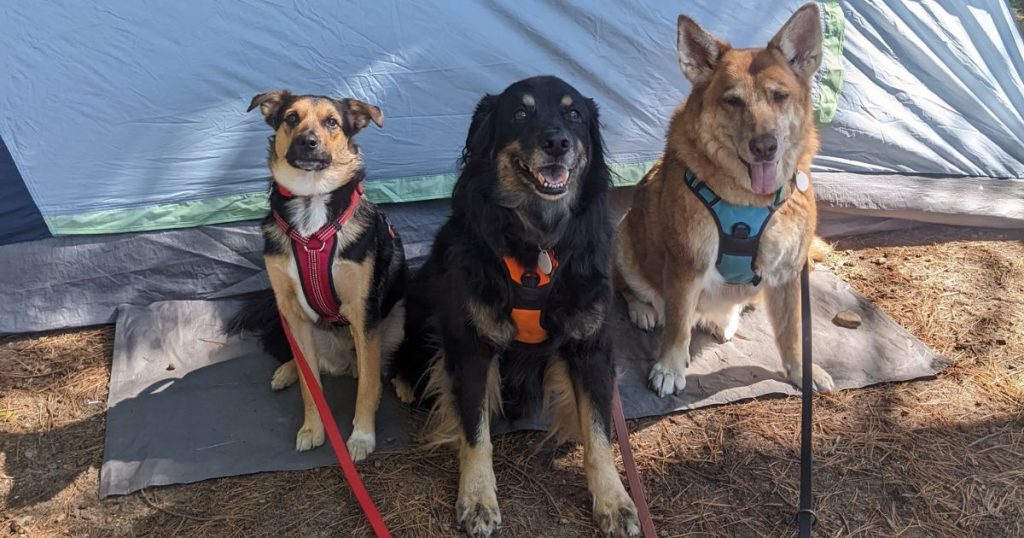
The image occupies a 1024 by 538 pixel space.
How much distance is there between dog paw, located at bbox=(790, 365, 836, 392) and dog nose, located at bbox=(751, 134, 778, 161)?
1.08 m

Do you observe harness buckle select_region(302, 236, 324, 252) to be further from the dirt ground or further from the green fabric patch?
the green fabric patch

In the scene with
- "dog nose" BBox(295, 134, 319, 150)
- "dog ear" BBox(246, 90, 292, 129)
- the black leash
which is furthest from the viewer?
"dog ear" BBox(246, 90, 292, 129)

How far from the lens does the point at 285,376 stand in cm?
328

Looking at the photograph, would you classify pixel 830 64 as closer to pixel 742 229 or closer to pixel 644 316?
pixel 742 229

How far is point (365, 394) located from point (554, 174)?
1.27 m

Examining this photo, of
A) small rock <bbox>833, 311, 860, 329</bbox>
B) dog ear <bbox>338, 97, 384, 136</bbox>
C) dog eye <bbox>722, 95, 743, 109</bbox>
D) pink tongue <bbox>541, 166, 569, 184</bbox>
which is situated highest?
dog eye <bbox>722, 95, 743, 109</bbox>

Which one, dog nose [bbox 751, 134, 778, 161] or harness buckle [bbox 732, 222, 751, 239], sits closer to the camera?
dog nose [bbox 751, 134, 778, 161]

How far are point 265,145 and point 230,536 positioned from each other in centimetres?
199

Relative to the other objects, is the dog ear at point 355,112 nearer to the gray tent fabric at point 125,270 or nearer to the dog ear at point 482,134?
the dog ear at point 482,134

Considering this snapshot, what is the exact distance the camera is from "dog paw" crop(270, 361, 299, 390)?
327cm

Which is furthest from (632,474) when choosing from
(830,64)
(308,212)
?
(830,64)

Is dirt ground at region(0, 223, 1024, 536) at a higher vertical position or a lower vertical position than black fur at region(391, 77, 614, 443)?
lower

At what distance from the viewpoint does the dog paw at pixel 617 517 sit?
249cm

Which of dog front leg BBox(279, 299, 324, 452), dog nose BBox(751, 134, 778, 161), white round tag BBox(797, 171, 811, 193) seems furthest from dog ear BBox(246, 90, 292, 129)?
white round tag BBox(797, 171, 811, 193)
